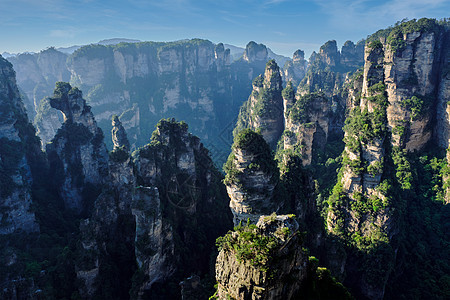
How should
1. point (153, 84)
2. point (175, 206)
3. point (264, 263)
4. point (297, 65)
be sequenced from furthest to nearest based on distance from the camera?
point (297, 65) → point (153, 84) → point (175, 206) → point (264, 263)

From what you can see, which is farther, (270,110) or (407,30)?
(270,110)

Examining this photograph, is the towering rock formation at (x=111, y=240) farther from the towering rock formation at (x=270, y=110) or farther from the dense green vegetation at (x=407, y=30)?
the dense green vegetation at (x=407, y=30)

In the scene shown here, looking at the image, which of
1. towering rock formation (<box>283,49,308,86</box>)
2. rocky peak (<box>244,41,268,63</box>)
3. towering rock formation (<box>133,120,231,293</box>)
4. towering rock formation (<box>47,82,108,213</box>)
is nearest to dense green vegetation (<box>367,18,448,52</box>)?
towering rock formation (<box>133,120,231,293</box>)

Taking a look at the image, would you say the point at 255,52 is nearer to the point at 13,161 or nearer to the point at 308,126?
the point at 308,126

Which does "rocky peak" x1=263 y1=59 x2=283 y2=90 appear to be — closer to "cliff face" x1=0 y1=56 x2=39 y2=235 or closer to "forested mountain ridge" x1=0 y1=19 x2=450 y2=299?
"forested mountain ridge" x1=0 y1=19 x2=450 y2=299

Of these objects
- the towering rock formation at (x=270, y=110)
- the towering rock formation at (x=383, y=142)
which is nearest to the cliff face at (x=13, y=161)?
the towering rock formation at (x=383, y=142)

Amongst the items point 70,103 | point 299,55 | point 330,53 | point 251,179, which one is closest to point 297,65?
point 299,55
